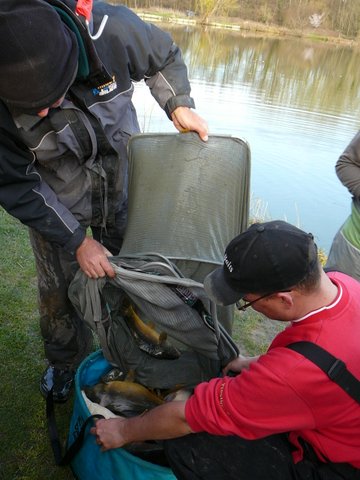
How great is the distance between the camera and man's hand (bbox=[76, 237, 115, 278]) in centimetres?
182

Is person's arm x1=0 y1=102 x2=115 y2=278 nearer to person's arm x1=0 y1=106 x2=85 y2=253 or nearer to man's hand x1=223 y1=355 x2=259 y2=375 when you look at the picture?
person's arm x1=0 y1=106 x2=85 y2=253

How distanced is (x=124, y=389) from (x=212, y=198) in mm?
960

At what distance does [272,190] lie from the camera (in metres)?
8.29

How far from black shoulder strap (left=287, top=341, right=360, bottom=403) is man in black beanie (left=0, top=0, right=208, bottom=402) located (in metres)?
0.86

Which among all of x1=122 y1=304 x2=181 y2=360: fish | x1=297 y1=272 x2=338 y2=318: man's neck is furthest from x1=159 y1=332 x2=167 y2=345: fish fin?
x1=297 y1=272 x2=338 y2=318: man's neck

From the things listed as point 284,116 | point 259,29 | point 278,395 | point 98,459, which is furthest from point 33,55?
point 259,29

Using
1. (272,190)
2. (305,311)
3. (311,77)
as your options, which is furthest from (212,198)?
(311,77)

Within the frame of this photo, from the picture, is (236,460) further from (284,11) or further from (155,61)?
(284,11)

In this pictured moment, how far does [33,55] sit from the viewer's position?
142 centimetres

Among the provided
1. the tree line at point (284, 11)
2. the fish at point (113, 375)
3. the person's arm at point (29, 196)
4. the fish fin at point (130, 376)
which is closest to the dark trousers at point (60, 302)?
the person's arm at point (29, 196)

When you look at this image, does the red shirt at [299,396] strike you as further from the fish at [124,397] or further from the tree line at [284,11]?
the tree line at [284,11]

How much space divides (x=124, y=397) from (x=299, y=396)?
896mm

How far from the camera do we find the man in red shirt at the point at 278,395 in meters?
1.35

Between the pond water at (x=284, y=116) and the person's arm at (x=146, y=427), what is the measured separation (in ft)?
4.67
